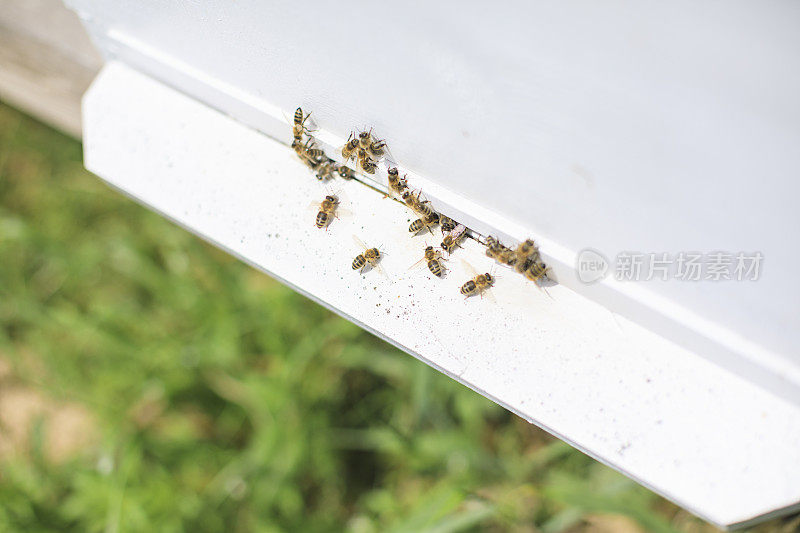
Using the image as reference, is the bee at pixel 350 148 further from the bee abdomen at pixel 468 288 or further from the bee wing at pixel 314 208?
the bee abdomen at pixel 468 288

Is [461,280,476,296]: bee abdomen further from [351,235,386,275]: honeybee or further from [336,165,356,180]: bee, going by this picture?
[336,165,356,180]: bee

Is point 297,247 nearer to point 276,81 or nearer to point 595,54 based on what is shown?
point 276,81

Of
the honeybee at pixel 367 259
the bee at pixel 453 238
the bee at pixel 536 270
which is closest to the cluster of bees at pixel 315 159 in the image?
the honeybee at pixel 367 259

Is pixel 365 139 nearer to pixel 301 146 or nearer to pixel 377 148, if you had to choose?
pixel 377 148

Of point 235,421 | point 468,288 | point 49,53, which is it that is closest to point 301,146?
point 468,288

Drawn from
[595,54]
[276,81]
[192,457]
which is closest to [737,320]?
[595,54]

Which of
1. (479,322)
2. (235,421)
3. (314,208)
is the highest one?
(314,208)
